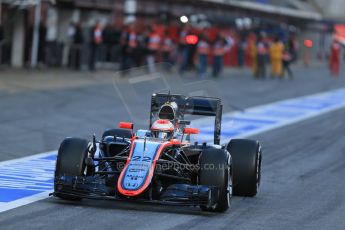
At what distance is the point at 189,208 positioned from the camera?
1076 cm

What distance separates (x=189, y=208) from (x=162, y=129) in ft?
3.31

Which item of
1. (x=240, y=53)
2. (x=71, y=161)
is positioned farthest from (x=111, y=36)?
(x=71, y=161)

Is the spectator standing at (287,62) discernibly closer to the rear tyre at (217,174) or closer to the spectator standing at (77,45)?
the spectator standing at (77,45)

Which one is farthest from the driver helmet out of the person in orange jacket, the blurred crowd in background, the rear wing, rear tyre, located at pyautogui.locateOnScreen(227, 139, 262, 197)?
the person in orange jacket

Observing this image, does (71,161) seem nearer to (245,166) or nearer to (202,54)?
(245,166)

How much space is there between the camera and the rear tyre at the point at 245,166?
1158 cm

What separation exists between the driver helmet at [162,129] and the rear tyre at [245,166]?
2.74 feet

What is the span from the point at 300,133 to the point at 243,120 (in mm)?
2764

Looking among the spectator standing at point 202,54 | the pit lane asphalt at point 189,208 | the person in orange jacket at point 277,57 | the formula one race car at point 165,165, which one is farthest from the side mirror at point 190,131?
the person in orange jacket at point 277,57

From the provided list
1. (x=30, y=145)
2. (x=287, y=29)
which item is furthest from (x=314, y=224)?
(x=287, y=29)

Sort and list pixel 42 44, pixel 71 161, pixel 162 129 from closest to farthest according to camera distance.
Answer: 1. pixel 71 161
2. pixel 162 129
3. pixel 42 44

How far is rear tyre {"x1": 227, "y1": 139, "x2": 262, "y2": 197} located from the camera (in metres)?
11.6

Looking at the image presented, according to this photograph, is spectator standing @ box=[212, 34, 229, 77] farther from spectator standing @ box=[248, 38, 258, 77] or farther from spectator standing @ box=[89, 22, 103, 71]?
spectator standing @ box=[89, 22, 103, 71]

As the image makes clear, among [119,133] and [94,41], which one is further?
[94,41]
